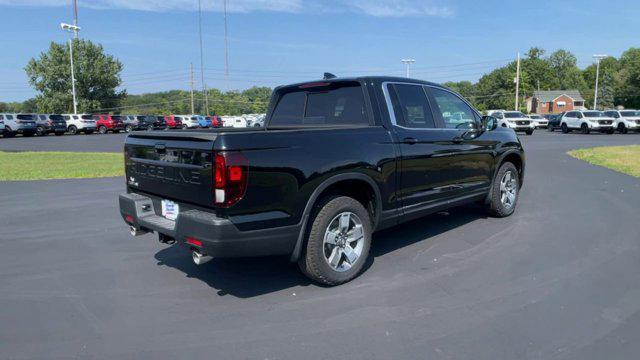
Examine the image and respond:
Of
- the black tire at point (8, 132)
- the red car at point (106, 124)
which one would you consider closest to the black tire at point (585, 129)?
the red car at point (106, 124)

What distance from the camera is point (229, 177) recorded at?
3533 millimetres

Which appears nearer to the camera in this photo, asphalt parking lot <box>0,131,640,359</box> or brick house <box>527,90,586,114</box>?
asphalt parking lot <box>0,131,640,359</box>

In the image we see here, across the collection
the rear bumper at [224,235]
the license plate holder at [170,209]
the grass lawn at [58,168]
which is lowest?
the grass lawn at [58,168]

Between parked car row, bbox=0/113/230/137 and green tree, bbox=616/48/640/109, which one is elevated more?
green tree, bbox=616/48/640/109

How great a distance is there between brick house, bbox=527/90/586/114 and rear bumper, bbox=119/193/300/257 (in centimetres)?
10701

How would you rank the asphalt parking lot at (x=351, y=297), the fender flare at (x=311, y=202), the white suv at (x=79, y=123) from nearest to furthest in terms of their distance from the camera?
1. the asphalt parking lot at (x=351, y=297)
2. the fender flare at (x=311, y=202)
3. the white suv at (x=79, y=123)

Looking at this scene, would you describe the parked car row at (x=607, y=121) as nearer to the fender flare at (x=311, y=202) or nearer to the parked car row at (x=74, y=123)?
the parked car row at (x=74, y=123)

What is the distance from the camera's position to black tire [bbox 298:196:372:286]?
4.12 m

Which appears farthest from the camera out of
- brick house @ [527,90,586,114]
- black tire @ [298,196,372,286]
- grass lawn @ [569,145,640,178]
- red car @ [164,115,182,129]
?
brick house @ [527,90,586,114]

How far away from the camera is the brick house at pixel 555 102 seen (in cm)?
9994

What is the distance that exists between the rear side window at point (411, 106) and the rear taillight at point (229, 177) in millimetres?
2007

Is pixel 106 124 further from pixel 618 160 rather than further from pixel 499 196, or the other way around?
pixel 499 196

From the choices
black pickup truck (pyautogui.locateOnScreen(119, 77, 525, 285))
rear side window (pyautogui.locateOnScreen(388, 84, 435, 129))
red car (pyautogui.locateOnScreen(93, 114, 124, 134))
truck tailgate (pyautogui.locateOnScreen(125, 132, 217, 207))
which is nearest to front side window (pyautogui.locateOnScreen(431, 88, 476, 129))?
black pickup truck (pyautogui.locateOnScreen(119, 77, 525, 285))

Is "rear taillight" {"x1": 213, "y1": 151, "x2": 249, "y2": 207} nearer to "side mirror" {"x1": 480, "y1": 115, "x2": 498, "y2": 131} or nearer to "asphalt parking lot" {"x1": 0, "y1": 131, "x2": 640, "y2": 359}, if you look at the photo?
"asphalt parking lot" {"x1": 0, "y1": 131, "x2": 640, "y2": 359}
